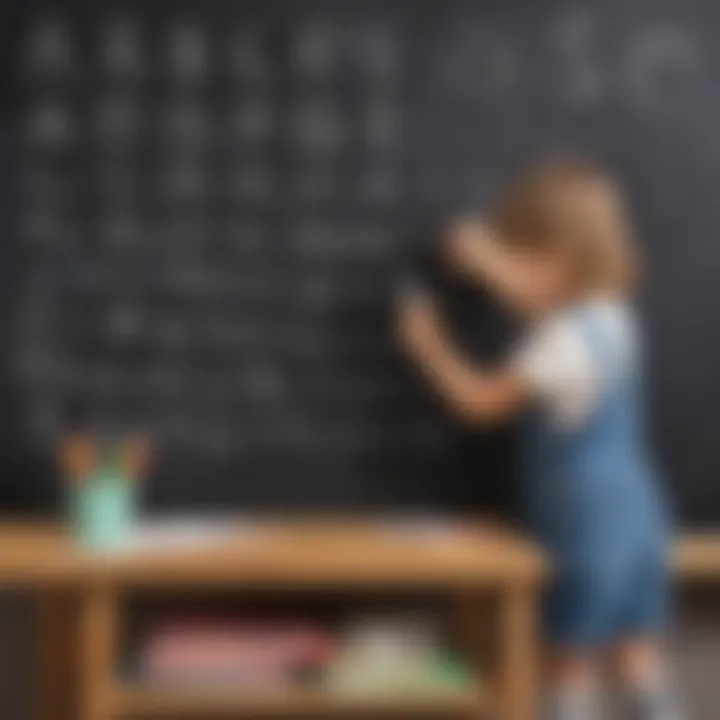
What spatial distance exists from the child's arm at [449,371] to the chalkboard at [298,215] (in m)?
0.03

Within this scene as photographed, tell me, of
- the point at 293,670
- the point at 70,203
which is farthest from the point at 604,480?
the point at 70,203

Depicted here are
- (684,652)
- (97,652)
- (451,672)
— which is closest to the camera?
(97,652)

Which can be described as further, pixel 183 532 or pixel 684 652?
pixel 684 652

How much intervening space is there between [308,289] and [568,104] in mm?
533

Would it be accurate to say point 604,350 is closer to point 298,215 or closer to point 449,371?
point 449,371

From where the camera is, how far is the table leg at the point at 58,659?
8.35ft

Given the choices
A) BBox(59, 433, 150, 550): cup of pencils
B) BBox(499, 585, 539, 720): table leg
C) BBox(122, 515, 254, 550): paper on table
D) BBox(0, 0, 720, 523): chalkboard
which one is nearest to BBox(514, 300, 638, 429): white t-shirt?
BBox(0, 0, 720, 523): chalkboard

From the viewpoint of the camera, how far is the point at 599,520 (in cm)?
243

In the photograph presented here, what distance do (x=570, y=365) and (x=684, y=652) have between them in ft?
2.06

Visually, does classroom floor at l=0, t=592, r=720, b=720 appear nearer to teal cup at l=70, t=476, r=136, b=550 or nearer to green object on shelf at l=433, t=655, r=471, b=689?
teal cup at l=70, t=476, r=136, b=550

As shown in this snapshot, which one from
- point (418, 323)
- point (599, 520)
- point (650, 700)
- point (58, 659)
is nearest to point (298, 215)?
point (418, 323)

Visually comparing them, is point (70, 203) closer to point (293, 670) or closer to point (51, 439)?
point (51, 439)

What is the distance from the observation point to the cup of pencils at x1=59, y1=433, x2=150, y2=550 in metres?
2.36

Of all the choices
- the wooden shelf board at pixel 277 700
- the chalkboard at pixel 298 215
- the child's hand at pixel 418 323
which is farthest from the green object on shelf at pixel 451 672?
the child's hand at pixel 418 323
